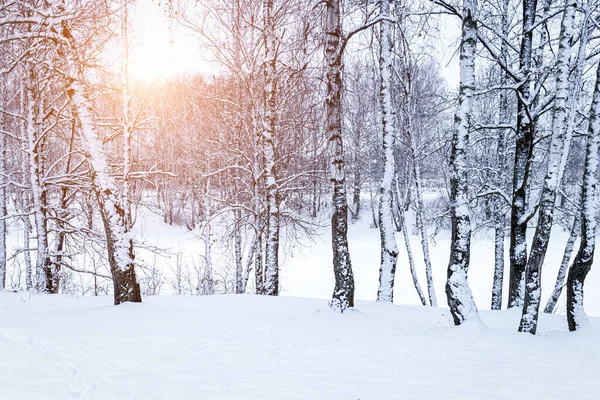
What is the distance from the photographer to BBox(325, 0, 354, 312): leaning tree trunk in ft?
23.2

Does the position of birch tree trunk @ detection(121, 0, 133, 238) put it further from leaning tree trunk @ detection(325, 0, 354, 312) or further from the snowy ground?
leaning tree trunk @ detection(325, 0, 354, 312)

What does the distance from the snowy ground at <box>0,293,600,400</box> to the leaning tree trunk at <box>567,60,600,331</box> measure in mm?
390

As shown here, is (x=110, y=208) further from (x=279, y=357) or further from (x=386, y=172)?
(x=386, y=172)

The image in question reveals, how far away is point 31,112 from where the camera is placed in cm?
1052

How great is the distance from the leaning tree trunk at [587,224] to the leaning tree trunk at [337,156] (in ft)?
12.1

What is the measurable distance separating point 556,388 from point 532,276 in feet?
8.53

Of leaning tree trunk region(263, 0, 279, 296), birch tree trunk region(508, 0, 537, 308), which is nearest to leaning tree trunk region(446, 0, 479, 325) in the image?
birch tree trunk region(508, 0, 537, 308)

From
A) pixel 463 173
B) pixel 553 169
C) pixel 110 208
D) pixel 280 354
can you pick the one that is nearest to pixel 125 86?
pixel 110 208

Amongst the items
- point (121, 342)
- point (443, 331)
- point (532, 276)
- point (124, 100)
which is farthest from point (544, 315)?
point (124, 100)

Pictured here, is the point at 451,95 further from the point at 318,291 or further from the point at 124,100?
the point at 318,291

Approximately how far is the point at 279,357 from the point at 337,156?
151 inches

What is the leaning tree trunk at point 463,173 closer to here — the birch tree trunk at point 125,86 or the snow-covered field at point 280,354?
the snow-covered field at point 280,354

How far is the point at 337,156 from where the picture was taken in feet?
23.6

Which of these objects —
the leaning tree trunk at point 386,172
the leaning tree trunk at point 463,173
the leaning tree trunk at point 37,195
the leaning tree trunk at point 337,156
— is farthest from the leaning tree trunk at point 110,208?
the leaning tree trunk at point 463,173
